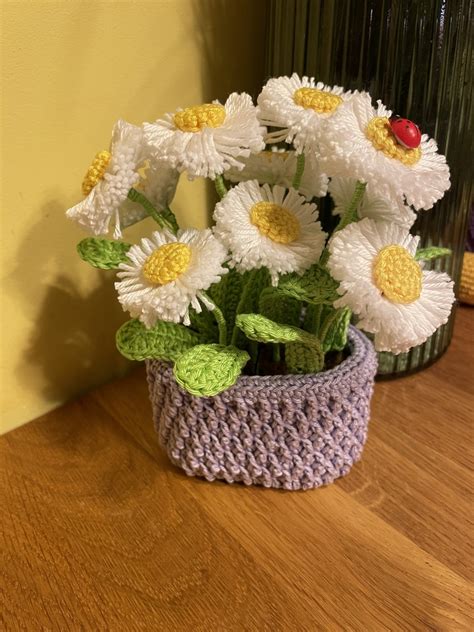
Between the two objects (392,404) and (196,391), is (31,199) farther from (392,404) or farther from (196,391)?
(392,404)

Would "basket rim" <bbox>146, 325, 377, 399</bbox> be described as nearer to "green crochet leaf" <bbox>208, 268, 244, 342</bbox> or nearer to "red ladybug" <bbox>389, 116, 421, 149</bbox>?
"green crochet leaf" <bbox>208, 268, 244, 342</bbox>

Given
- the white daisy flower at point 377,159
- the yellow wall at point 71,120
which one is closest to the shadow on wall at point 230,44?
the yellow wall at point 71,120

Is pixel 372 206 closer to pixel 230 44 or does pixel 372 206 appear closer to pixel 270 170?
pixel 270 170

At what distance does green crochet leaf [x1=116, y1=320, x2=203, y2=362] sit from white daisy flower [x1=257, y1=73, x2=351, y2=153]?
156 millimetres

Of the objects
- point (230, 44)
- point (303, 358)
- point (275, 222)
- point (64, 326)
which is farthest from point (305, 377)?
point (230, 44)

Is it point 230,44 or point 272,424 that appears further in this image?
point 230,44

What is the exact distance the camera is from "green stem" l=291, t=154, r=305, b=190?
1.37 ft

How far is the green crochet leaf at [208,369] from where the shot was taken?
1.27ft

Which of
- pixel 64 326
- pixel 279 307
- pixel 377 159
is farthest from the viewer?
pixel 64 326

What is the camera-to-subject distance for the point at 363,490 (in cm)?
48

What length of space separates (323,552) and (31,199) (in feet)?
1.19

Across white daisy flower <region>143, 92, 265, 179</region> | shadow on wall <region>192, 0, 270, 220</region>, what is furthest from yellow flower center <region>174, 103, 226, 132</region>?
shadow on wall <region>192, 0, 270, 220</region>

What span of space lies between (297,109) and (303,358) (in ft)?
0.57

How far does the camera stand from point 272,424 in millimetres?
434
